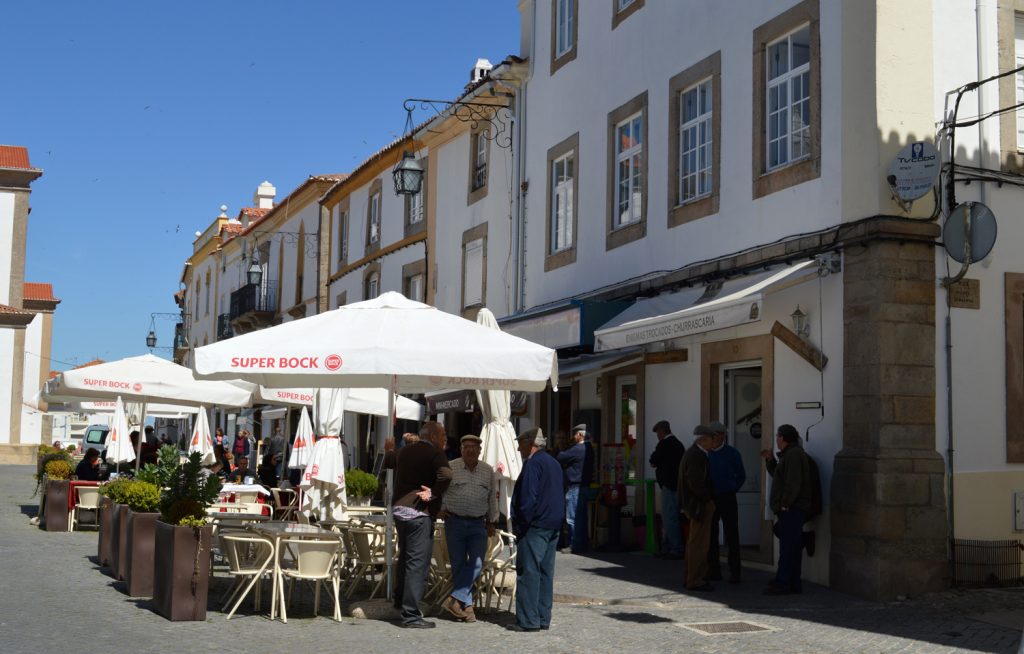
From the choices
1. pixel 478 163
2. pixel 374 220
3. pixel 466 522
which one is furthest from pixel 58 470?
pixel 374 220

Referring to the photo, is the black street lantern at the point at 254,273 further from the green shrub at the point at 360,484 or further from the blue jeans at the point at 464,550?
the blue jeans at the point at 464,550

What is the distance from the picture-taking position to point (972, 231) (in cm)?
1171

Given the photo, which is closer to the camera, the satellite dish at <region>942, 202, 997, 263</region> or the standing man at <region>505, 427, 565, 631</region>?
the standing man at <region>505, 427, 565, 631</region>

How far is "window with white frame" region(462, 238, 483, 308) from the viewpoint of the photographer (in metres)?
23.2

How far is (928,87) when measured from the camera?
12141mm

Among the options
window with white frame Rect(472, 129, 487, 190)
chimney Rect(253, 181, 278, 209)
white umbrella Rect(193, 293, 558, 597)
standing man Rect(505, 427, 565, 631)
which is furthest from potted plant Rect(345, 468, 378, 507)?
chimney Rect(253, 181, 278, 209)

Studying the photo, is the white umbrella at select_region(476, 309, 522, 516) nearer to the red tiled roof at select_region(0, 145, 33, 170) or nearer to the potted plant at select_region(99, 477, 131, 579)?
the potted plant at select_region(99, 477, 131, 579)

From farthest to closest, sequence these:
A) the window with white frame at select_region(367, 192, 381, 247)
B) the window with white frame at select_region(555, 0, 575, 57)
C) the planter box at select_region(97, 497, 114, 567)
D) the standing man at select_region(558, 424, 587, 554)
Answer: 1. the window with white frame at select_region(367, 192, 381, 247)
2. the window with white frame at select_region(555, 0, 575, 57)
3. the standing man at select_region(558, 424, 587, 554)
4. the planter box at select_region(97, 497, 114, 567)

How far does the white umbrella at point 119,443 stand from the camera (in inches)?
730

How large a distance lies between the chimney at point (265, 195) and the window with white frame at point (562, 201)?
34669 millimetres

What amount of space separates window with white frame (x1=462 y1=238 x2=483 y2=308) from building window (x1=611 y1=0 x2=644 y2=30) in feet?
21.0

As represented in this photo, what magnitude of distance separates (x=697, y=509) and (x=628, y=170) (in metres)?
6.59

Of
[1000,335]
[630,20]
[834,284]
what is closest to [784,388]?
[834,284]

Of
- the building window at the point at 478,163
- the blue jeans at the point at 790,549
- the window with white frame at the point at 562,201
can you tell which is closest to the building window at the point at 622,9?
the window with white frame at the point at 562,201
